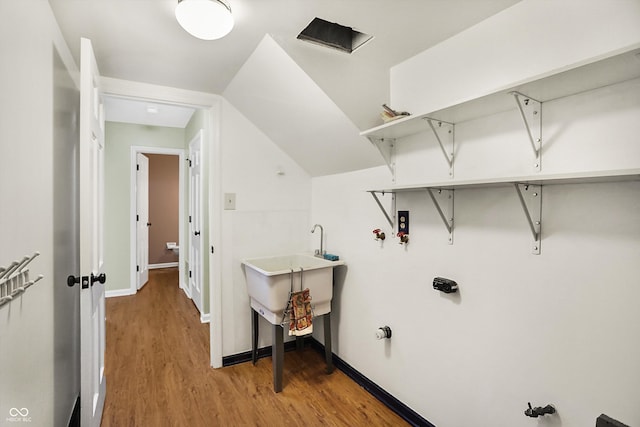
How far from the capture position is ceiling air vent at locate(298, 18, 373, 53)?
5.46 feet

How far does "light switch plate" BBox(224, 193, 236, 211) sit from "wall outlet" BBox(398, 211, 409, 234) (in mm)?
1340

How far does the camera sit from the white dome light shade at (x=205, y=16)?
1.34 metres

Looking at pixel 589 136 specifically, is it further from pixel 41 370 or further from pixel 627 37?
pixel 41 370

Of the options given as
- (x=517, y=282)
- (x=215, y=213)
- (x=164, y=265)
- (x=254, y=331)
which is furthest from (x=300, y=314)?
(x=164, y=265)

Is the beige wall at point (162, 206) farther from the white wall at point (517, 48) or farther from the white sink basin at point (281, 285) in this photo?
the white wall at point (517, 48)

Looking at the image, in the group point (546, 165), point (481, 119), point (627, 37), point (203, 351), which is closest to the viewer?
point (627, 37)

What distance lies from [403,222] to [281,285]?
0.91 m

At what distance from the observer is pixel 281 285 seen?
2219 mm

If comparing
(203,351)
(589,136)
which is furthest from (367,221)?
(203,351)

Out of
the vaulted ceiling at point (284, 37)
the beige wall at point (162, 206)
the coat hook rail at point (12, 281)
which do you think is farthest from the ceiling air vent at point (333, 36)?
the beige wall at point (162, 206)

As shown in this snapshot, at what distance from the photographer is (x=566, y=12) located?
3.76 feet

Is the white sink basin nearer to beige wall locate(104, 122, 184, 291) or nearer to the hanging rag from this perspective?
the hanging rag

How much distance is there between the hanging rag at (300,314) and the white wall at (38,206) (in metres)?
1.24

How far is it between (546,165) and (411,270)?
0.88m
